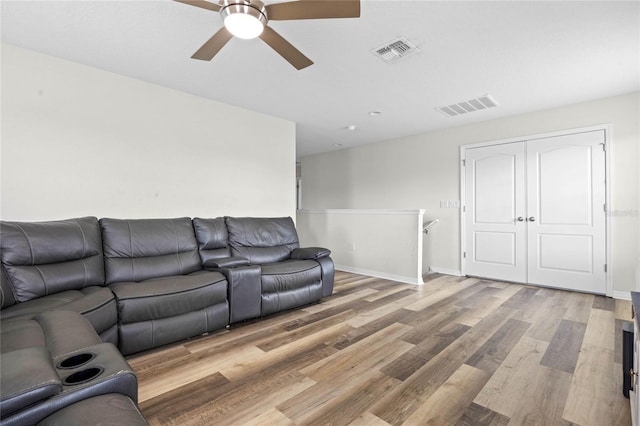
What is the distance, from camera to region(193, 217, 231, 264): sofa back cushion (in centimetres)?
321

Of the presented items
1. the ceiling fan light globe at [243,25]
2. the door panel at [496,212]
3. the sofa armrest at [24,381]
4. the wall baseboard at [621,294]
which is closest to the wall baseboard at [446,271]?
the door panel at [496,212]

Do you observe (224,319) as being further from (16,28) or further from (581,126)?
(581,126)

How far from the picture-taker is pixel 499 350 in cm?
230

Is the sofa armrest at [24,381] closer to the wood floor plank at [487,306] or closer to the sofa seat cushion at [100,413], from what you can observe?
the sofa seat cushion at [100,413]

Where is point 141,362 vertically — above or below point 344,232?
below

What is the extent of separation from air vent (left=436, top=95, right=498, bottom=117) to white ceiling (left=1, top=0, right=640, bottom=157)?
13 centimetres

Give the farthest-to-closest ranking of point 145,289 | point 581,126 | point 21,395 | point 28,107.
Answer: point 581,126 → point 28,107 → point 145,289 → point 21,395

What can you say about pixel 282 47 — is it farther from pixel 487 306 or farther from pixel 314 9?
pixel 487 306

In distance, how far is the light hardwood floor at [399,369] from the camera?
5.20 feet

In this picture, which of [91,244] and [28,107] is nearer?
[91,244]

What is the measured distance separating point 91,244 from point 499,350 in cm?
341

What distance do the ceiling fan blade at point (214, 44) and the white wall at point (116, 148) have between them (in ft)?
4.89

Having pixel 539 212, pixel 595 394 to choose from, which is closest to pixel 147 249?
pixel 595 394

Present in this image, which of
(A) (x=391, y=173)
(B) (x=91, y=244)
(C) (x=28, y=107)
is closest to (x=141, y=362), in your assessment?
(B) (x=91, y=244)
